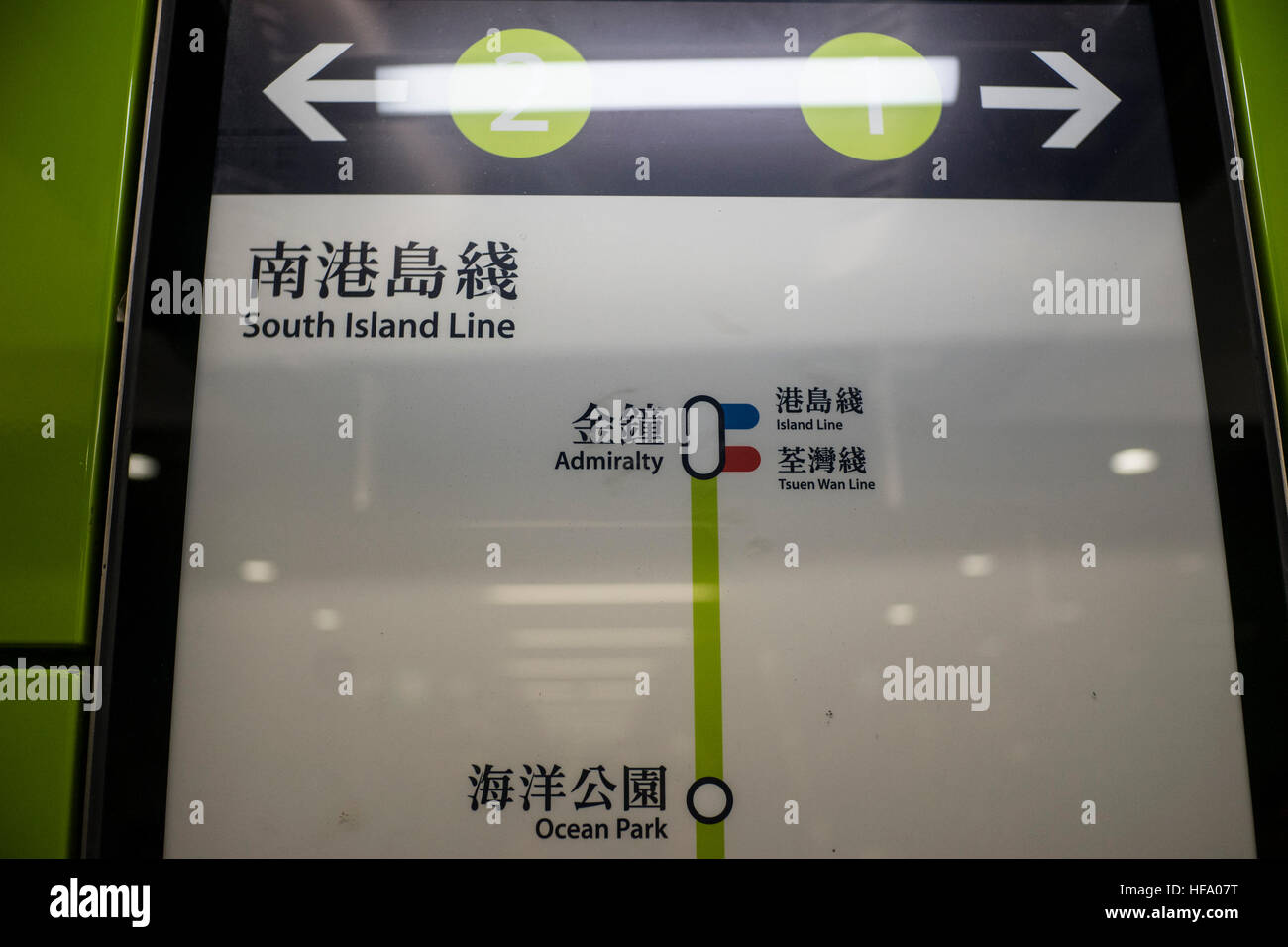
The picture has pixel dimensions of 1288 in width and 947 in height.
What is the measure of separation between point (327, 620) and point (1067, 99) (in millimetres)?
1534

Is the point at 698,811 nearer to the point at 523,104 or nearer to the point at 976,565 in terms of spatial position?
the point at 976,565

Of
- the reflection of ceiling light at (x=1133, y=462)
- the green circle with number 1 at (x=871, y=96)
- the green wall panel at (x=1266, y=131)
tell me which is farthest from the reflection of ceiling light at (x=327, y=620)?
the green wall panel at (x=1266, y=131)

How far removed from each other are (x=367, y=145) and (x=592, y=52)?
16.8 inches

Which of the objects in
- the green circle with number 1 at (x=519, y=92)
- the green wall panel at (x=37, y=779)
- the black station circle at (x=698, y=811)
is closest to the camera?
the green wall panel at (x=37, y=779)

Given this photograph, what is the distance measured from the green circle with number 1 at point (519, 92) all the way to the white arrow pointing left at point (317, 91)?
0.39 ft

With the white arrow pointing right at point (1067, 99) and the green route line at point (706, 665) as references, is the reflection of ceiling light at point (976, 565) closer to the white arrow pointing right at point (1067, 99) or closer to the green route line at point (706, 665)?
the green route line at point (706, 665)

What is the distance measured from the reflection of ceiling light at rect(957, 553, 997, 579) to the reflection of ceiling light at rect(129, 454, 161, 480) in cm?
126

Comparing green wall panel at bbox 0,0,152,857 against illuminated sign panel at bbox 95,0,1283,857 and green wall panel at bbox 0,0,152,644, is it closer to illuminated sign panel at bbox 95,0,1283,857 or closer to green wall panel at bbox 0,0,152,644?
green wall panel at bbox 0,0,152,644

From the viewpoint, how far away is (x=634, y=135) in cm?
118

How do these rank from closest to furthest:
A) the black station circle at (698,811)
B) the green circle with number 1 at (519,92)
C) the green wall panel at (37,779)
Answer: the green wall panel at (37,779)
the black station circle at (698,811)
the green circle with number 1 at (519,92)

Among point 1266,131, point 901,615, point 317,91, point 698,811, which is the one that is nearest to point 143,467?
point 317,91

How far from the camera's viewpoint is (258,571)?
3.49 feet

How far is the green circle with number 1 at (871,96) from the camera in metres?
1.18
